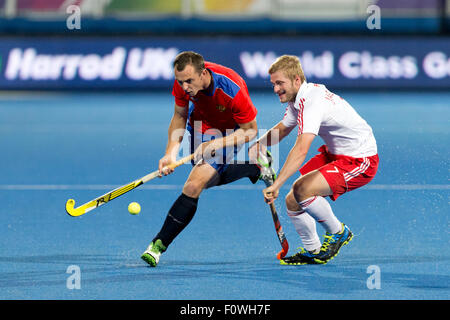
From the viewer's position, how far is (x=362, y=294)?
15.8 ft

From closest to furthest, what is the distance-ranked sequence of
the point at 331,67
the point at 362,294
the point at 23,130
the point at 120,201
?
the point at 362,294 < the point at 120,201 < the point at 23,130 < the point at 331,67

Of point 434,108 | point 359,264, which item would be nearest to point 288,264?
point 359,264

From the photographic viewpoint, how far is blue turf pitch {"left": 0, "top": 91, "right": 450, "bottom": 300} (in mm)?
5059

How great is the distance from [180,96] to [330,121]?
105 centimetres

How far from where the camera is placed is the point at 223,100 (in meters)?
5.67

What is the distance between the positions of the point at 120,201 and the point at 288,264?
2713mm

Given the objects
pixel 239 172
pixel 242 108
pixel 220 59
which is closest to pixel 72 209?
pixel 239 172

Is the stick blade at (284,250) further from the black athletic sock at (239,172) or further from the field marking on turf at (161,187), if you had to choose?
the field marking on turf at (161,187)

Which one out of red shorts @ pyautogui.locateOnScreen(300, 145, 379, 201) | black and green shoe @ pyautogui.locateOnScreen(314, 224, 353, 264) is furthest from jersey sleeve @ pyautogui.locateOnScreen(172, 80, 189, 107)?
black and green shoe @ pyautogui.locateOnScreen(314, 224, 353, 264)

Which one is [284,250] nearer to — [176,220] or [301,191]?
[301,191]

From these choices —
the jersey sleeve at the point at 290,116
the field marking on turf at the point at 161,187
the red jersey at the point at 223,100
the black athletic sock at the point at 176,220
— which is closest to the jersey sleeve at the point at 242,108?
the red jersey at the point at 223,100

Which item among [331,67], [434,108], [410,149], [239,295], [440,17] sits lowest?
[239,295]

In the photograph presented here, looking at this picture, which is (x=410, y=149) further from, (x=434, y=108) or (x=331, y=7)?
(x=331, y=7)

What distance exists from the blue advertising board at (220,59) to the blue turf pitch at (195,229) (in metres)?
4.01
